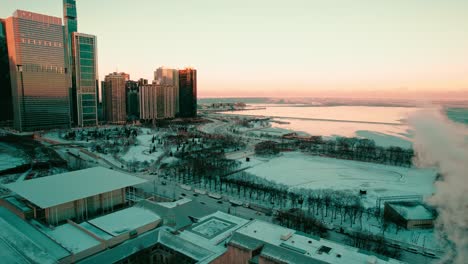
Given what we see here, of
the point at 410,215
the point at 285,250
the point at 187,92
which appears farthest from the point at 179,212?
the point at 187,92

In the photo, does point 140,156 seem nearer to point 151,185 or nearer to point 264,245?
point 151,185

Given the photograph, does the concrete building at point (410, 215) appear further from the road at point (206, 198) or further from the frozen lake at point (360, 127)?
the frozen lake at point (360, 127)

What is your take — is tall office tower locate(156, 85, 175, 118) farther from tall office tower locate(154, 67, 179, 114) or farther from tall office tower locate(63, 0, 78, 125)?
tall office tower locate(63, 0, 78, 125)

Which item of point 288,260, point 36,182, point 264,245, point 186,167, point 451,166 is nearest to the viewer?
point 451,166

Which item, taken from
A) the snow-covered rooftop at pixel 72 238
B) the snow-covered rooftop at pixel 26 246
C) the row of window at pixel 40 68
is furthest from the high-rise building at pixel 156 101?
the snow-covered rooftop at pixel 72 238

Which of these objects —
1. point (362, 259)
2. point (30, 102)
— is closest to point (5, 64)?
point (30, 102)

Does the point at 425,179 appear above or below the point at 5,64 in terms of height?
below

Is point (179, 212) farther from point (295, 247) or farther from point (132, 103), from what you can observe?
point (132, 103)

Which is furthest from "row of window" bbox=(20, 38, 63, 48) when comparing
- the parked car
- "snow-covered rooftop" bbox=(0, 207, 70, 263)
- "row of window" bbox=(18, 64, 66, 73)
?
the parked car

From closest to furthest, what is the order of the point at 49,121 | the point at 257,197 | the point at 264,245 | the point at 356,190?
the point at 264,245
the point at 257,197
the point at 356,190
the point at 49,121
